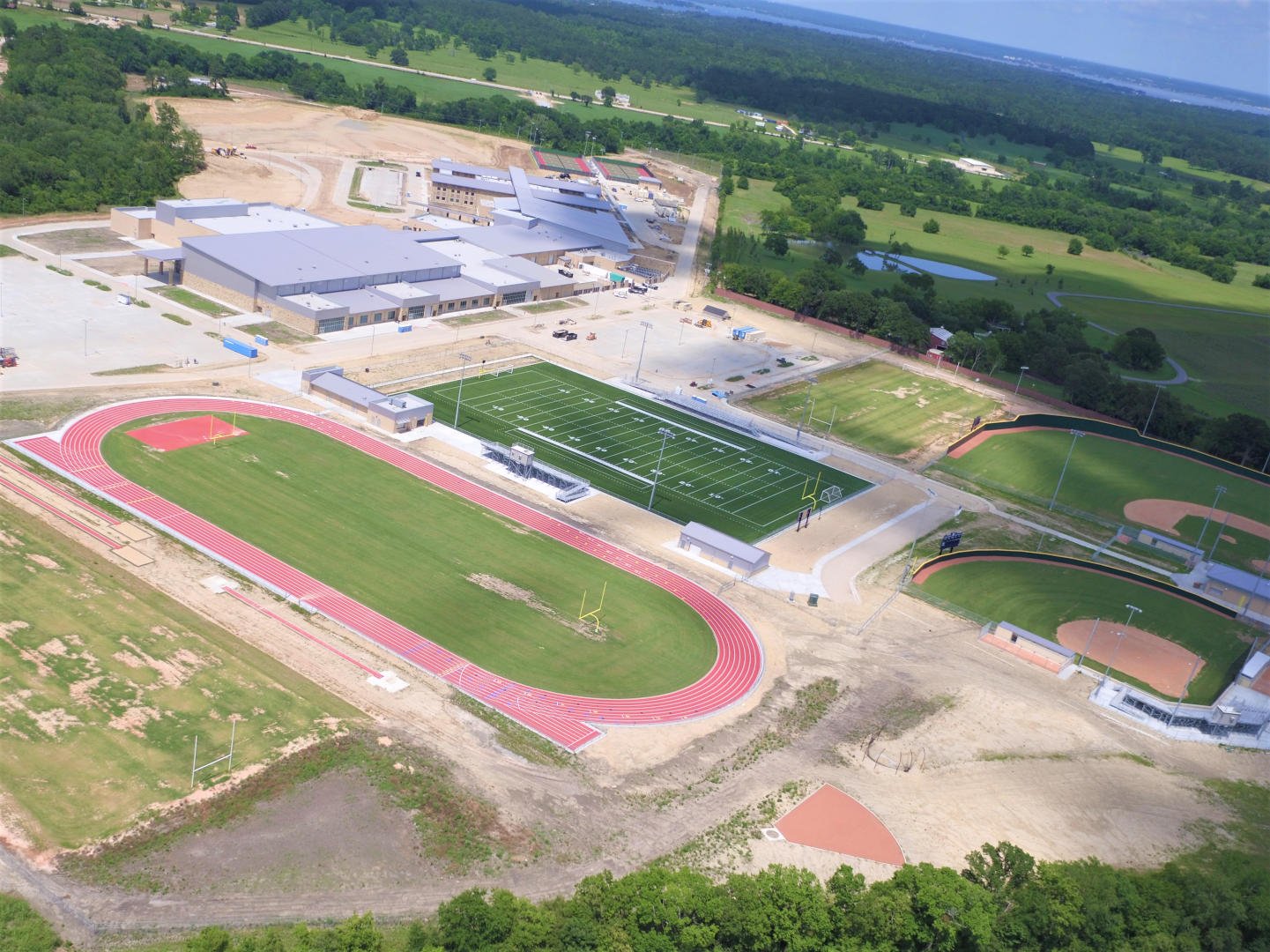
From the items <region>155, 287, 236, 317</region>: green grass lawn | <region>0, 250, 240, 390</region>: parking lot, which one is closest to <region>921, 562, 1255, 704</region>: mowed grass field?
<region>0, 250, 240, 390</region>: parking lot

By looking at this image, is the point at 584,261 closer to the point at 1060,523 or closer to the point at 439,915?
the point at 1060,523

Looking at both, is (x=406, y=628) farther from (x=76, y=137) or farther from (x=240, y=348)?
(x=76, y=137)

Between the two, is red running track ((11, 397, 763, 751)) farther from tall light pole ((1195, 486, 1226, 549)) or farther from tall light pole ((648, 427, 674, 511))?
tall light pole ((1195, 486, 1226, 549))

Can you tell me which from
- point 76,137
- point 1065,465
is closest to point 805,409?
point 1065,465

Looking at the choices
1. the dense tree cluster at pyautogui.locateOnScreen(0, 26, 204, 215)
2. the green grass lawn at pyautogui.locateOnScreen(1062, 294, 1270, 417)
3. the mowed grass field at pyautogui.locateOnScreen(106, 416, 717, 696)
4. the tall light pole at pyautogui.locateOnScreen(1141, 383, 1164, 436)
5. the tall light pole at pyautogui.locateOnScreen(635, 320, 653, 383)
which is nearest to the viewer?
the mowed grass field at pyautogui.locateOnScreen(106, 416, 717, 696)

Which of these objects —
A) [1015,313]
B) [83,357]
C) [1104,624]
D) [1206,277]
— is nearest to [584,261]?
[1015,313]
